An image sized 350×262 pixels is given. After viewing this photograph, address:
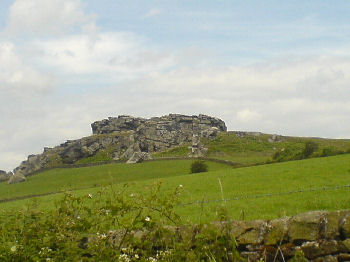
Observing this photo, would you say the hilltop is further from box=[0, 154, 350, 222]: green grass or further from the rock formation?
box=[0, 154, 350, 222]: green grass

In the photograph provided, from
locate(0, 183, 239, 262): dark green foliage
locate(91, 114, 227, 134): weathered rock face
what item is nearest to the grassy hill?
locate(91, 114, 227, 134): weathered rock face

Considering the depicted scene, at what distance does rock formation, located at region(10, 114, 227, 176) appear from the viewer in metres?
117

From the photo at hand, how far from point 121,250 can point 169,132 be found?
12564cm

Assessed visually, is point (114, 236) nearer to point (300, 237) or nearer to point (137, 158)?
point (300, 237)

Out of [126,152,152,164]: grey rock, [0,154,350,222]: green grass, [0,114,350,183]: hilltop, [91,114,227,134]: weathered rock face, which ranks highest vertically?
[91,114,227,134]: weathered rock face

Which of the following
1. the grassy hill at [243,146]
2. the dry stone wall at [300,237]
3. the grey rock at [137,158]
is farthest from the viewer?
the grassy hill at [243,146]

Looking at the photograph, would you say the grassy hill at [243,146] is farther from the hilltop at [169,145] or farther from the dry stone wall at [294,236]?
the dry stone wall at [294,236]

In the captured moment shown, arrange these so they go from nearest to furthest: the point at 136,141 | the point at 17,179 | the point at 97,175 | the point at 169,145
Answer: the point at 97,175, the point at 17,179, the point at 136,141, the point at 169,145

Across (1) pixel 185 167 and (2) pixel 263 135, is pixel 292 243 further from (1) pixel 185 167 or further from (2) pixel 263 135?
(2) pixel 263 135

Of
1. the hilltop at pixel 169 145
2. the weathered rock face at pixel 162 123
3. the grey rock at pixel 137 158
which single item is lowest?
the grey rock at pixel 137 158

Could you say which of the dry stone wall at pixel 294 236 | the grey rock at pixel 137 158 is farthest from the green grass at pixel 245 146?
the dry stone wall at pixel 294 236

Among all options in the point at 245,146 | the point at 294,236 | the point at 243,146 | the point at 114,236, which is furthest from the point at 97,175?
the point at 294,236

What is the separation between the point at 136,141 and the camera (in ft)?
397

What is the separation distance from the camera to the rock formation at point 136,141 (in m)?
117
